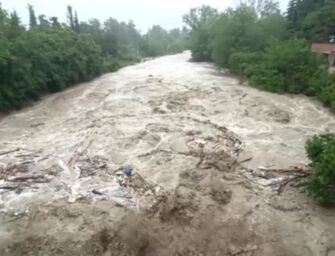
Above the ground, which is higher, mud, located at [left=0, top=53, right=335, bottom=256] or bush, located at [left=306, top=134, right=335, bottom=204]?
bush, located at [left=306, top=134, right=335, bottom=204]

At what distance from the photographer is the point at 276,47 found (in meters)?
19.5

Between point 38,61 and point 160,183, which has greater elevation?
point 38,61

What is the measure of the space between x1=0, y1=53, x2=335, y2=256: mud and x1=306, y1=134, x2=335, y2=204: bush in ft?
1.14

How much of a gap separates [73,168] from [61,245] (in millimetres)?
3141

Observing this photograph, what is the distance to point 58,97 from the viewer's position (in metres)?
18.8

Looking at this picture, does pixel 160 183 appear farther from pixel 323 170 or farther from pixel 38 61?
pixel 38 61

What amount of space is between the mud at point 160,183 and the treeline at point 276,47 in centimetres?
280

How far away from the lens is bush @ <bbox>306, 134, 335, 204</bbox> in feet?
23.9

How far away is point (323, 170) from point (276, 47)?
13.4 metres

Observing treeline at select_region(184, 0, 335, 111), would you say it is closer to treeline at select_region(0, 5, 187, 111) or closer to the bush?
the bush

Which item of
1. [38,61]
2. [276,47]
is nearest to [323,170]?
[276,47]

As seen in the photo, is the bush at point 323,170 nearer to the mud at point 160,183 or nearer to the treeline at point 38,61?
the mud at point 160,183

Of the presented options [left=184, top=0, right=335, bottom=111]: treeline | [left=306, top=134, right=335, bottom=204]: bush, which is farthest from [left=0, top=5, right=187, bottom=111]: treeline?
[left=306, top=134, right=335, bottom=204]: bush

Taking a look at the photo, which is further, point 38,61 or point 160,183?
point 38,61
